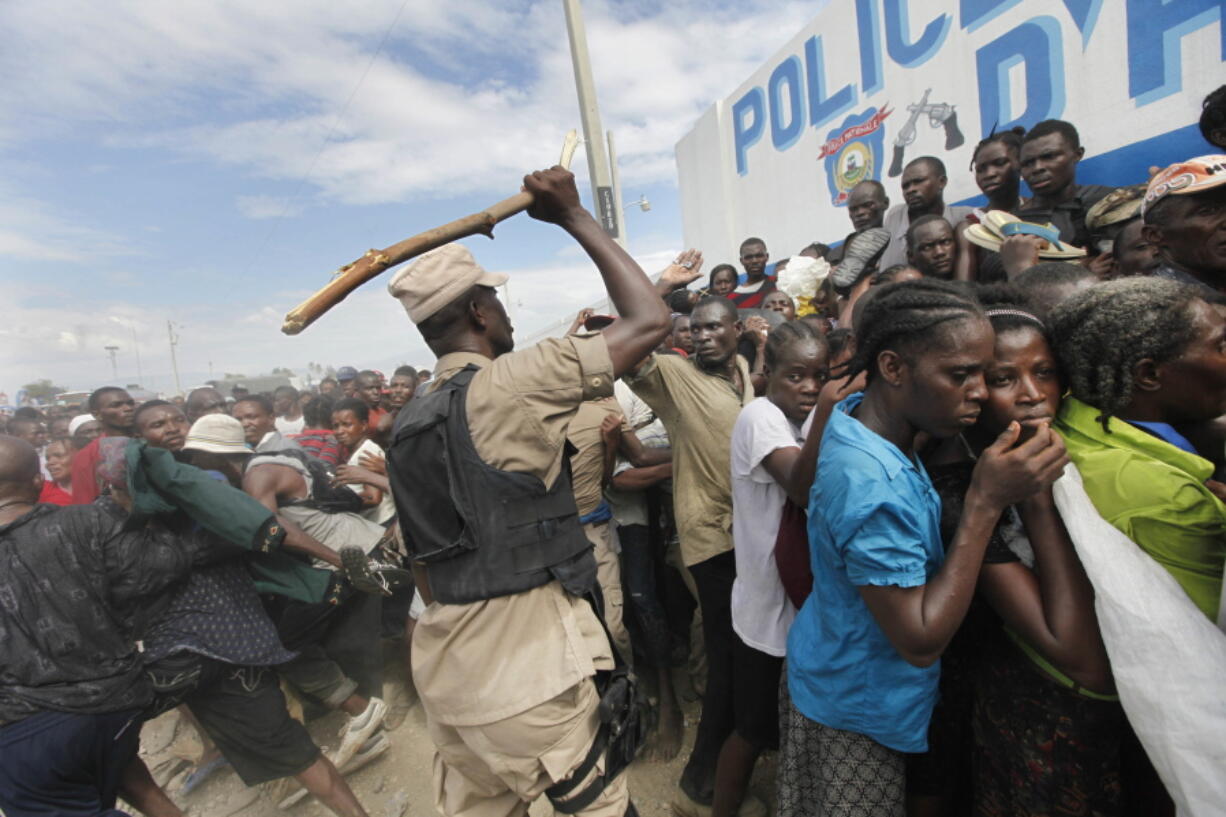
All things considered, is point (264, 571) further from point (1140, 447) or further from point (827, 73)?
point (827, 73)

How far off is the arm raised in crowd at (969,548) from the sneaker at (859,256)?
2.54m

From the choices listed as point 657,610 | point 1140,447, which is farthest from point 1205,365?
point 657,610

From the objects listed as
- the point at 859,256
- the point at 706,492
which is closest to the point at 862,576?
the point at 706,492

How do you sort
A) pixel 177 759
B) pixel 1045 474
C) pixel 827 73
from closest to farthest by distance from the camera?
pixel 1045 474 < pixel 177 759 < pixel 827 73

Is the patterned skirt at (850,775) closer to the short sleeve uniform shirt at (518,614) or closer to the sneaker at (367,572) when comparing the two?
the short sleeve uniform shirt at (518,614)

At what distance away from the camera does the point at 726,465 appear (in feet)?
8.28

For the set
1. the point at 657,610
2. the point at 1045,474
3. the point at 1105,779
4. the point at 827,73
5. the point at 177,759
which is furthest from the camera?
the point at 827,73

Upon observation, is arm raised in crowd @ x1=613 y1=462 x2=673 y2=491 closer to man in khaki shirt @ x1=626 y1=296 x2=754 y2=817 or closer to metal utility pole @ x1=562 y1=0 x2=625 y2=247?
man in khaki shirt @ x1=626 y1=296 x2=754 y2=817

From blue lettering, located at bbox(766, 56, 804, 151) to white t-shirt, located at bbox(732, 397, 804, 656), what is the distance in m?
6.73

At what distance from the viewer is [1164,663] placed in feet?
3.44

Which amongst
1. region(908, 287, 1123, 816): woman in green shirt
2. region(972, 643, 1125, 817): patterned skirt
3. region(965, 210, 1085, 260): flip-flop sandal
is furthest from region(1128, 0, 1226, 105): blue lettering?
region(972, 643, 1125, 817): patterned skirt

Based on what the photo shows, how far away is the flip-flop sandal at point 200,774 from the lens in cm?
333

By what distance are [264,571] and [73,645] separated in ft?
2.68

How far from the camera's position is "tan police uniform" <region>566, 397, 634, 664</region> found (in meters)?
2.73
